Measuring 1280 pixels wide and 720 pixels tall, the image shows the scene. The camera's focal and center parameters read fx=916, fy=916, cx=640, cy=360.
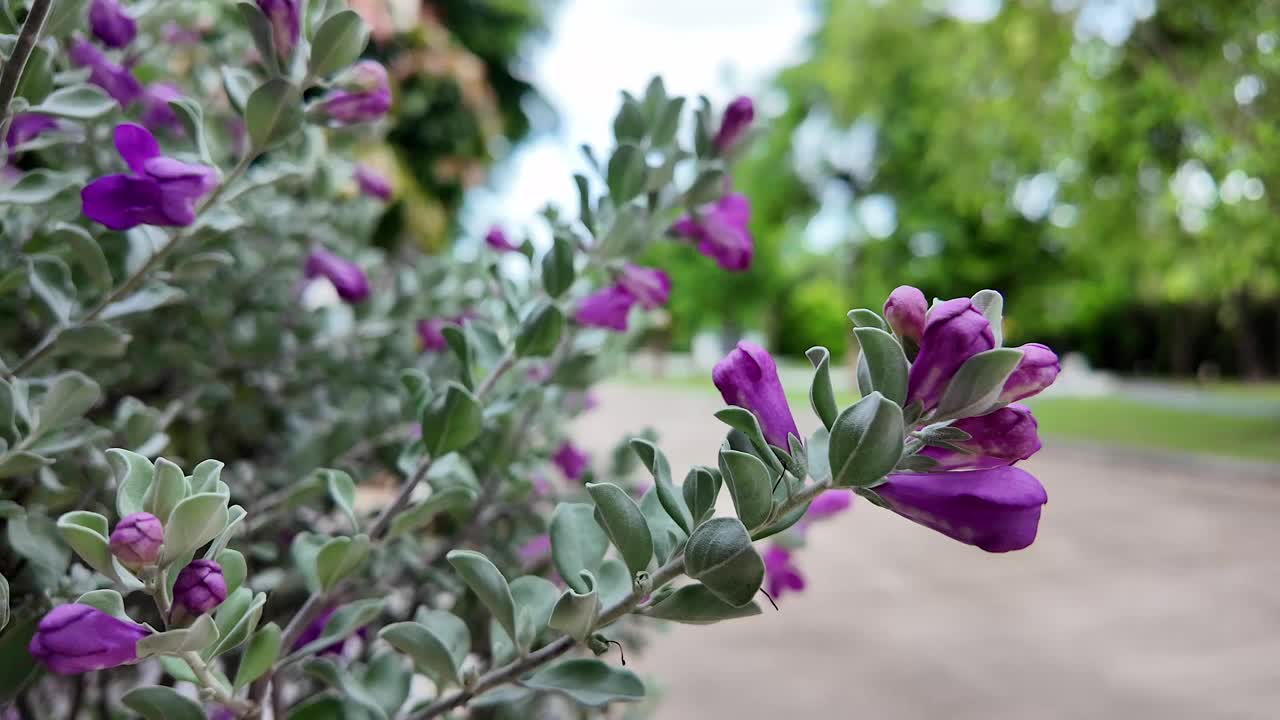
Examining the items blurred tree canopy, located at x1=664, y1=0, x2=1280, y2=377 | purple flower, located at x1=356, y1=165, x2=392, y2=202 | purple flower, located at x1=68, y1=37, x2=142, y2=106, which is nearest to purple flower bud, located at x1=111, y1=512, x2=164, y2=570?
purple flower, located at x1=68, y1=37, x2=142, y2=106

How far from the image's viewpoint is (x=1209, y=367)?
19828 millimetres

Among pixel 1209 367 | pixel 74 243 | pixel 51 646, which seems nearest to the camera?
pixel 51 646

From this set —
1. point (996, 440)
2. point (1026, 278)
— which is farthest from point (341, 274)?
point (1026, 278)

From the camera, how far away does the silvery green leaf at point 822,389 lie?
16.3 inches

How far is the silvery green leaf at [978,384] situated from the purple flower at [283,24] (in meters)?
0.43

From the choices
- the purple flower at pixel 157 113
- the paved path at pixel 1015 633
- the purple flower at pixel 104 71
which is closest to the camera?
the purple flower at pixel 104 71

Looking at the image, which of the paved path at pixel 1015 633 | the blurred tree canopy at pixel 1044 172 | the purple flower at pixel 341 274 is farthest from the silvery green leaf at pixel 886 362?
the blurred tree canopy at pixel 1044 172

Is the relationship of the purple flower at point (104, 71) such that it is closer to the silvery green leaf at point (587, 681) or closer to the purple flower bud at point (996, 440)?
the silvery green leaf at point (587, 681)

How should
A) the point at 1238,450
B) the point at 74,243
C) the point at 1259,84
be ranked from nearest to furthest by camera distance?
the point at 74,243 → the point at 1259,84 → the point at 1238,450

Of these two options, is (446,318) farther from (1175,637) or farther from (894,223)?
(894,223)

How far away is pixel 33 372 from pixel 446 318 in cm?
48

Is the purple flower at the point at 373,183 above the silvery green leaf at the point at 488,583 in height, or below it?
above

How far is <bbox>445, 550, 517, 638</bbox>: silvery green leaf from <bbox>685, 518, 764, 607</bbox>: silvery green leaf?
112 mm

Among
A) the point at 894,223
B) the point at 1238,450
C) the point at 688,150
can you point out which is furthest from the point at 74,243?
the point at 894,223
